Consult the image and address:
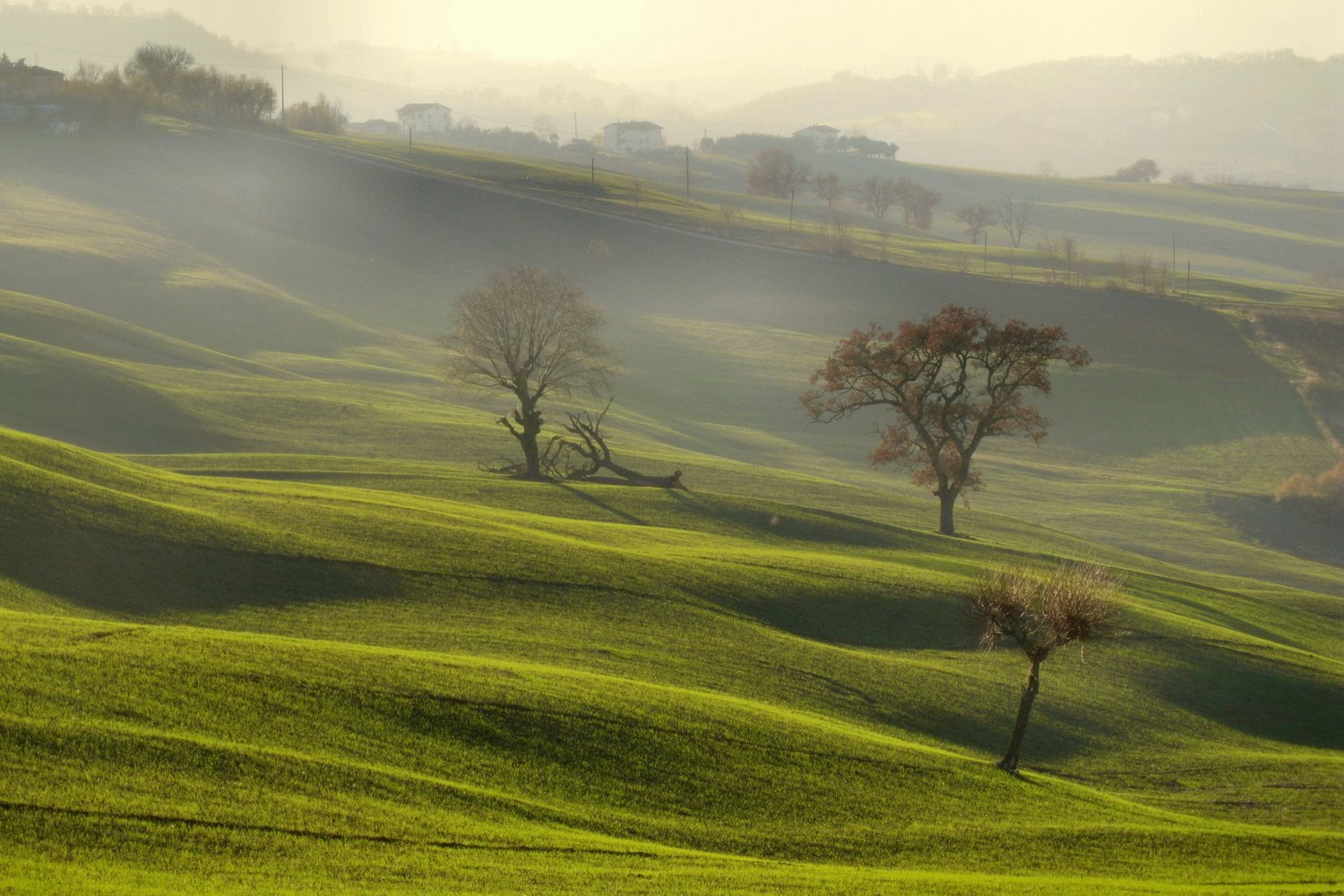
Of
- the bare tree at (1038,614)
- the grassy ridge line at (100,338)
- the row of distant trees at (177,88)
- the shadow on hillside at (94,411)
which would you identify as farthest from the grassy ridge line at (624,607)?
the row of distant trees at (177,88)

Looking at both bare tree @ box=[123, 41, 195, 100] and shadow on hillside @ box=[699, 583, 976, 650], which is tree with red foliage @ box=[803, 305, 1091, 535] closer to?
shadow on hillside @ box=[699, 583, 976, 650]

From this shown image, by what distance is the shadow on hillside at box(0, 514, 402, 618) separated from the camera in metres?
32.6

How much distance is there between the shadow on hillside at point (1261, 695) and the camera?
39.1 m

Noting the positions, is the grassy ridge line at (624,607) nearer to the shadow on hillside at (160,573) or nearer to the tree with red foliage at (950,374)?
the shadow on hillside at (160,573)

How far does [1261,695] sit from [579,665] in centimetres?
2442

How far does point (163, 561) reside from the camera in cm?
3534

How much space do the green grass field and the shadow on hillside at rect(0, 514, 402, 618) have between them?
138 millimetres

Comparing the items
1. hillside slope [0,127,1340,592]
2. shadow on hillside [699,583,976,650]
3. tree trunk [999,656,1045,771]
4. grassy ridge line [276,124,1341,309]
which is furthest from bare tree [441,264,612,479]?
grassy ridge line [276,124,1341,309]

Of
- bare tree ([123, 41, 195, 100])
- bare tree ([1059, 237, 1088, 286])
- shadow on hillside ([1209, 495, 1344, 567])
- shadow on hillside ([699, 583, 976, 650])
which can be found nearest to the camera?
shadow on hillside ([699, 583, 976, 650])

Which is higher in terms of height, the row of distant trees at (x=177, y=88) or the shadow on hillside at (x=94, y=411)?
the row of distant trees at (x=177, y=88)

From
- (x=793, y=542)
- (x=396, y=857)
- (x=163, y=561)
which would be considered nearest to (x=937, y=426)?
(x=793, y=542)

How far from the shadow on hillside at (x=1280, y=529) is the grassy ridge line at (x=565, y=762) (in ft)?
183

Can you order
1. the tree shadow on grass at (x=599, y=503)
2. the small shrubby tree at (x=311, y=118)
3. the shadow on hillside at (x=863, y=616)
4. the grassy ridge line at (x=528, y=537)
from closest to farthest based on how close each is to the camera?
the grassy ridge line at (x=528, y=537)
the shadow on hillside at (x=863, y=616)
the tree shadow on grass at (x=599, y=503)
the small shrubby tree at (x=311, y=118)

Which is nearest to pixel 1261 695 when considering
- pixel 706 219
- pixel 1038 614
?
pixel 1038 614
